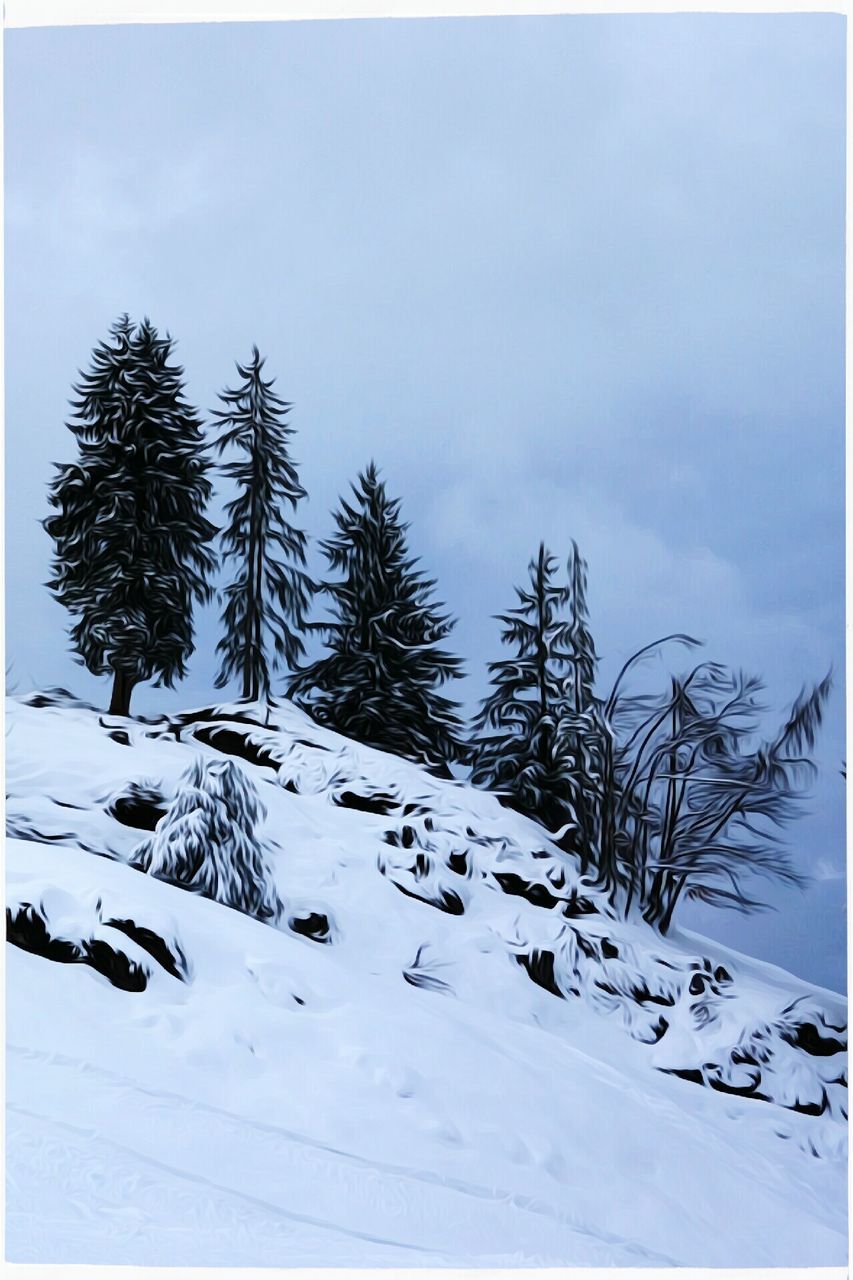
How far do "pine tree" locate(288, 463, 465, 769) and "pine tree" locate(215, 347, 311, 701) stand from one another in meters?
0.11

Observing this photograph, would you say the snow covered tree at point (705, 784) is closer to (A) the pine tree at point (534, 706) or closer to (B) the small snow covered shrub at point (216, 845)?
(A) the pine tree at point (534, 706)

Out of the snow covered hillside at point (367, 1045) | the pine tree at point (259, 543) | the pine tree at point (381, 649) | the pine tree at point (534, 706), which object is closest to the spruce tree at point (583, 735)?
the pine tree at point (534, 706)

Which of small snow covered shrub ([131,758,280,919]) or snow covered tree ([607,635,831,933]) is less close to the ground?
snow covered tree ([607,635,831,933])

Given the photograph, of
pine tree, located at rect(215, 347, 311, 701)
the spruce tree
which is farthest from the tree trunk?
the spruce tree

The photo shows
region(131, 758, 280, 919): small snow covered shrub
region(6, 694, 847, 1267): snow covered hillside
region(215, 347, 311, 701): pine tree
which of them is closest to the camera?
region(6, 694, 847, 1267): snow covered hillside

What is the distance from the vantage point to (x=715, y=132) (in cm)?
313

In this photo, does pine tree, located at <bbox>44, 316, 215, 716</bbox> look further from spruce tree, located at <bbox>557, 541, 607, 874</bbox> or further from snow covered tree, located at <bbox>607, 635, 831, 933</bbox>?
snow covered tree, located at <bbox>607, 635, 831, 933</bbox>

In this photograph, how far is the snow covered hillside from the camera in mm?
2789

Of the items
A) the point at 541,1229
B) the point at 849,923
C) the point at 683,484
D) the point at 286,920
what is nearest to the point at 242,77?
the point at 683,484

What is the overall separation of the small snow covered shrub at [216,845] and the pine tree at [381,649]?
39 cm

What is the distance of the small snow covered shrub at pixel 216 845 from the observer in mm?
3039

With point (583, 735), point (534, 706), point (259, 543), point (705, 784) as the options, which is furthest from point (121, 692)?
point (705, 784)

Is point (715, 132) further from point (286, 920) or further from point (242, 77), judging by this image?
point (286, 920)

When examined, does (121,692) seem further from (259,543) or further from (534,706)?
(534,706)
